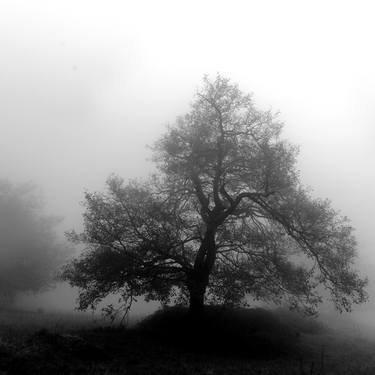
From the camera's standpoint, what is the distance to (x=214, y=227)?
25328mm

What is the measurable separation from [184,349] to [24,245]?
38576 mm

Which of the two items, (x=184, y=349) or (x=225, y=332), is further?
(x=225, y=332)

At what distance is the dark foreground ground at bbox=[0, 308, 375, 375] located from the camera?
14849 millimetres

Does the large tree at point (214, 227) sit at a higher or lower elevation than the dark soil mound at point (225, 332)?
higher

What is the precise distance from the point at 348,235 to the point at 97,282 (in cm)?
1552

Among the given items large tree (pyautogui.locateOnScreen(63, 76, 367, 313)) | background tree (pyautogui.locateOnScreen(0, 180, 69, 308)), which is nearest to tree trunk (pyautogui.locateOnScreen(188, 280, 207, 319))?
large tree (pyautogui.locateOnScreen(63, 76, 367, 313))

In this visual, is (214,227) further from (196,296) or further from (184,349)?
(184,349)

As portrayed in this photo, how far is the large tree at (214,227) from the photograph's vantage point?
23.2m

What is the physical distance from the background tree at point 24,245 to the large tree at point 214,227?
30.3 meters

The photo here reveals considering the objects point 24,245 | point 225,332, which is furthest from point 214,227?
point 24,245

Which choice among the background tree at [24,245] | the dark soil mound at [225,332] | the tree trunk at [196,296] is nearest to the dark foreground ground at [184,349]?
the dark soil mound at [225,332]

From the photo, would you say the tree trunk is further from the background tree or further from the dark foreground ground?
the background tree

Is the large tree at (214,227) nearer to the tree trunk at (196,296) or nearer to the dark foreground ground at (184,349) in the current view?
the tree trunk at (196,296)

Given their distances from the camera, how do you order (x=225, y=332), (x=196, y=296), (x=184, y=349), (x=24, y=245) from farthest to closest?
(x=24, y=245)
(x=225, y=332)
(x=196, y=296)
(x=184, y=349)
